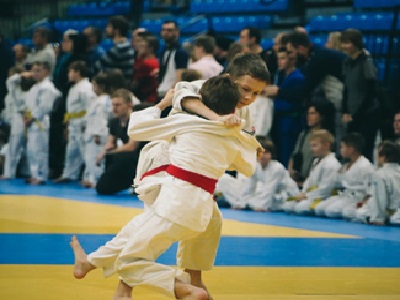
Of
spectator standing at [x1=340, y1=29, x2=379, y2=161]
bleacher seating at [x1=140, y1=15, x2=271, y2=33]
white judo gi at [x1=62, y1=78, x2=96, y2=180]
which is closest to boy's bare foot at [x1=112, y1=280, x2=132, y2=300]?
spectator standing at [x1=340, y1=29, x2=379, y2=161]

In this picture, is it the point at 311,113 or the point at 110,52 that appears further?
the point at 110,52

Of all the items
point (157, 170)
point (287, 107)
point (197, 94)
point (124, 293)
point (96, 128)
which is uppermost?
point (197, 94)

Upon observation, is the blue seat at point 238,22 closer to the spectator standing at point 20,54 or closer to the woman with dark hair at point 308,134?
the spectator standing at point 20,54

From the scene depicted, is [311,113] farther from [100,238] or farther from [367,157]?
[100,238]

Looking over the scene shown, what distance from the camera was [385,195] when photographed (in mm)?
8836

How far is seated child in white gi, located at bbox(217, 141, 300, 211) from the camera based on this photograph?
10.0 metres

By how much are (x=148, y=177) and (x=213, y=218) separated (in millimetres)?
421

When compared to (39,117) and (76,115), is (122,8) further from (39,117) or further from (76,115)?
(76,115)

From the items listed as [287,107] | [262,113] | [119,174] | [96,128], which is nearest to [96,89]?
[96,128]

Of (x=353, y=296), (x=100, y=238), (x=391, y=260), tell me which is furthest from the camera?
(x=100, y=238)

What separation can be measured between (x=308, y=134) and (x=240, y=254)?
3.65 m

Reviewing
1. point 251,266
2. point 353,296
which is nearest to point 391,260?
point 251,266

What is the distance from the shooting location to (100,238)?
292 inches

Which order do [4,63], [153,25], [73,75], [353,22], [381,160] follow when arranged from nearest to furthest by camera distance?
1. [381,160]
2. [73,75]
3. [353,22]
4. [4,63]
5. [153,25]
